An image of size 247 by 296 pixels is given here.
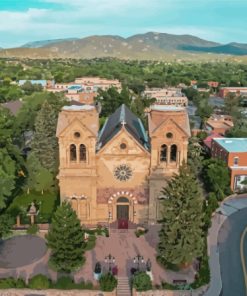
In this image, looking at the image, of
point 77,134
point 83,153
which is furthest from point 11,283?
point 77,134

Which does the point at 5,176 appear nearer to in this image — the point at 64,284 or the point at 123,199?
the point at 123,199

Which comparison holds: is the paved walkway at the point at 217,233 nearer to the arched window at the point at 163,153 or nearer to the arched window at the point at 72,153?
the arched window at the point at 163,153

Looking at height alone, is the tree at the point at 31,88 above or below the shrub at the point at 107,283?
above

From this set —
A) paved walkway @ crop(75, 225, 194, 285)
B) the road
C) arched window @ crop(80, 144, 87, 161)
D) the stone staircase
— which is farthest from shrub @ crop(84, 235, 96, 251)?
the road

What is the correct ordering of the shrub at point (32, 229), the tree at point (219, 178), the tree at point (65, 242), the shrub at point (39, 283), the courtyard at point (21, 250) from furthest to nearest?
the tree at point (219, 178) → the shrub at point (32, 229) → the courtyard at point (21, 250) → the tree at point (65, 242) → the shrub at point (39, 283)

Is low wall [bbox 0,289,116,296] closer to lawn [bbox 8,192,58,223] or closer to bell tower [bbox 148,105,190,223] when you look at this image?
lawn [bbox 8,192,58,223]

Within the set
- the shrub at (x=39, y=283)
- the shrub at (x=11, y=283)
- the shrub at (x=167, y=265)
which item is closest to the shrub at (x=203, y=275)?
the shrub at (x=167, y=265)
